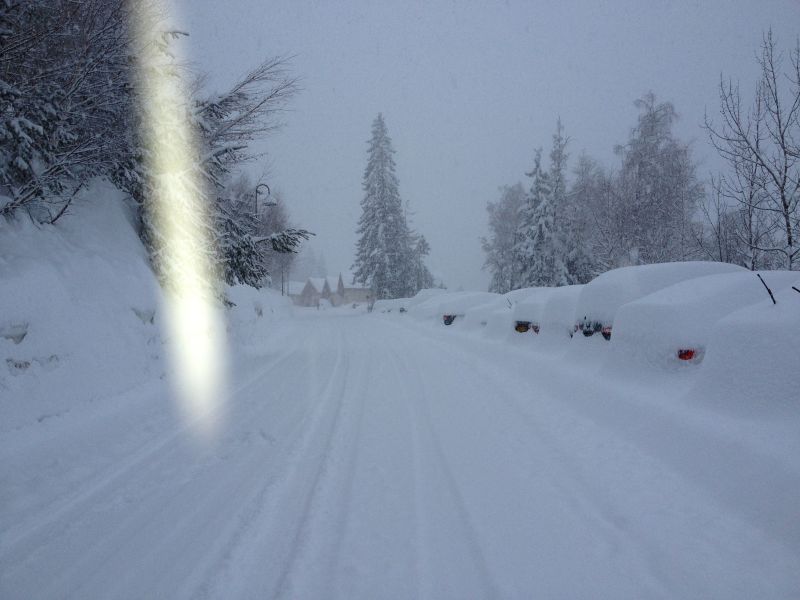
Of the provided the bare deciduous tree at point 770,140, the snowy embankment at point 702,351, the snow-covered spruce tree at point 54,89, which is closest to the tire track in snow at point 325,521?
the snowy embankment at point 702,351

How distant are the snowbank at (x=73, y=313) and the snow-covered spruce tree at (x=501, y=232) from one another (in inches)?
1193

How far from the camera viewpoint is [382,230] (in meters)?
34.8

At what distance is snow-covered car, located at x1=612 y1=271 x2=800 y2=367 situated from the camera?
386 cm

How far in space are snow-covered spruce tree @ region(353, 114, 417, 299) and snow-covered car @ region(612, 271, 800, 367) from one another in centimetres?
3045

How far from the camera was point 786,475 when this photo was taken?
93.3 inches

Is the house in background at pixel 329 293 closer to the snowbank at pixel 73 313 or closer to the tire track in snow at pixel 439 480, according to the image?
the snowbank at pixel 73 313

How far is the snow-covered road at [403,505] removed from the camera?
204 centimetres

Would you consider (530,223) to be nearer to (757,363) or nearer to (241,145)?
(241,145)

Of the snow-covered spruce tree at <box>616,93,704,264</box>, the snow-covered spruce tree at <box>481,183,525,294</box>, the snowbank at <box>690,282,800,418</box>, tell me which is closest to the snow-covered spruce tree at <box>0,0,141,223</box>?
the snowbank at <box>690,282,800,418</box>

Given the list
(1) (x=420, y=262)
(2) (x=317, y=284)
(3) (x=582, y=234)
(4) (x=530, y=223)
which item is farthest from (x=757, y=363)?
(2) (x=317, y=284)

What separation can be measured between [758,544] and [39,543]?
4.24m

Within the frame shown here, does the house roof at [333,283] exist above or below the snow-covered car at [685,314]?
above

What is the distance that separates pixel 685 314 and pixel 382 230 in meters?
31.8

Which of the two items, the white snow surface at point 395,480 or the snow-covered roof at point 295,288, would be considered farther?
the snow-covered roof at point 295,288
